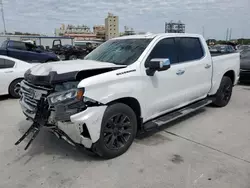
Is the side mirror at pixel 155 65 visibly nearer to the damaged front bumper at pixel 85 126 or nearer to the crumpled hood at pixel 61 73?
the crumpled hood at pixel 61 73

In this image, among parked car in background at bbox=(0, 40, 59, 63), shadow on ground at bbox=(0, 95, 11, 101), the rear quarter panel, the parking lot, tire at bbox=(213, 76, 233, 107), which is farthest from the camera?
parked car in background at bbox=(0, 40, 59, 63)

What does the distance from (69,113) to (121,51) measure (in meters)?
1.69

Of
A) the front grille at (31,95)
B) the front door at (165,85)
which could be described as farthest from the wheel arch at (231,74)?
the front grille at (31,95)

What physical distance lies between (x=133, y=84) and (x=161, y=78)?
673 millimetres

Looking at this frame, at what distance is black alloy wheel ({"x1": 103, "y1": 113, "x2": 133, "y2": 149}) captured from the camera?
10.6 feet

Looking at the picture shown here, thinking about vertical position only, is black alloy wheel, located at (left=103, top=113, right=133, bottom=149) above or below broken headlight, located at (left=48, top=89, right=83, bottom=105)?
below

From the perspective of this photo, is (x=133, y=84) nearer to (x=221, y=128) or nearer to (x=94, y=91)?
(x=94, y=91)

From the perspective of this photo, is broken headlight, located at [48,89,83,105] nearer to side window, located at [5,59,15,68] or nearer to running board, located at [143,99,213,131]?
running board, located at [143,99,213,131]

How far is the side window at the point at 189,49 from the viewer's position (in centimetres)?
447

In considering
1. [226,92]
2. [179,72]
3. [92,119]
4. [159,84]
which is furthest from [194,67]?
[92,119]

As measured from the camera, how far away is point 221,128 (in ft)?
15.2

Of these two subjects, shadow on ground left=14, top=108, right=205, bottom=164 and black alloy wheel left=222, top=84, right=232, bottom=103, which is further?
black alloy wheel left=222, top=84, right=232, bottom=103

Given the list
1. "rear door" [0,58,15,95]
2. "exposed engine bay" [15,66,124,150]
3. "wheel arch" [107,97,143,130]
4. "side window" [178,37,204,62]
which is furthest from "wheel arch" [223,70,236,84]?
"rear door" [0,58,15,95]

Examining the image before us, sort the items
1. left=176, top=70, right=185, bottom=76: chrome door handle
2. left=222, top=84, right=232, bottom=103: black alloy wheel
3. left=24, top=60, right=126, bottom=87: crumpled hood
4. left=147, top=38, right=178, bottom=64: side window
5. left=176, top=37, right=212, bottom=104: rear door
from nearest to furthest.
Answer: left=24, top=60, right=126, bottom=87: crumpled hood < left=147, top=38, right=178, bottom=64: side window < left=176, top=70, right=185, bottom=76: chrome door handle < left=176, top=37, right=212, bottom=104: rear door < left=222, top=84, right=232, bottom=103: black alloy wheel
